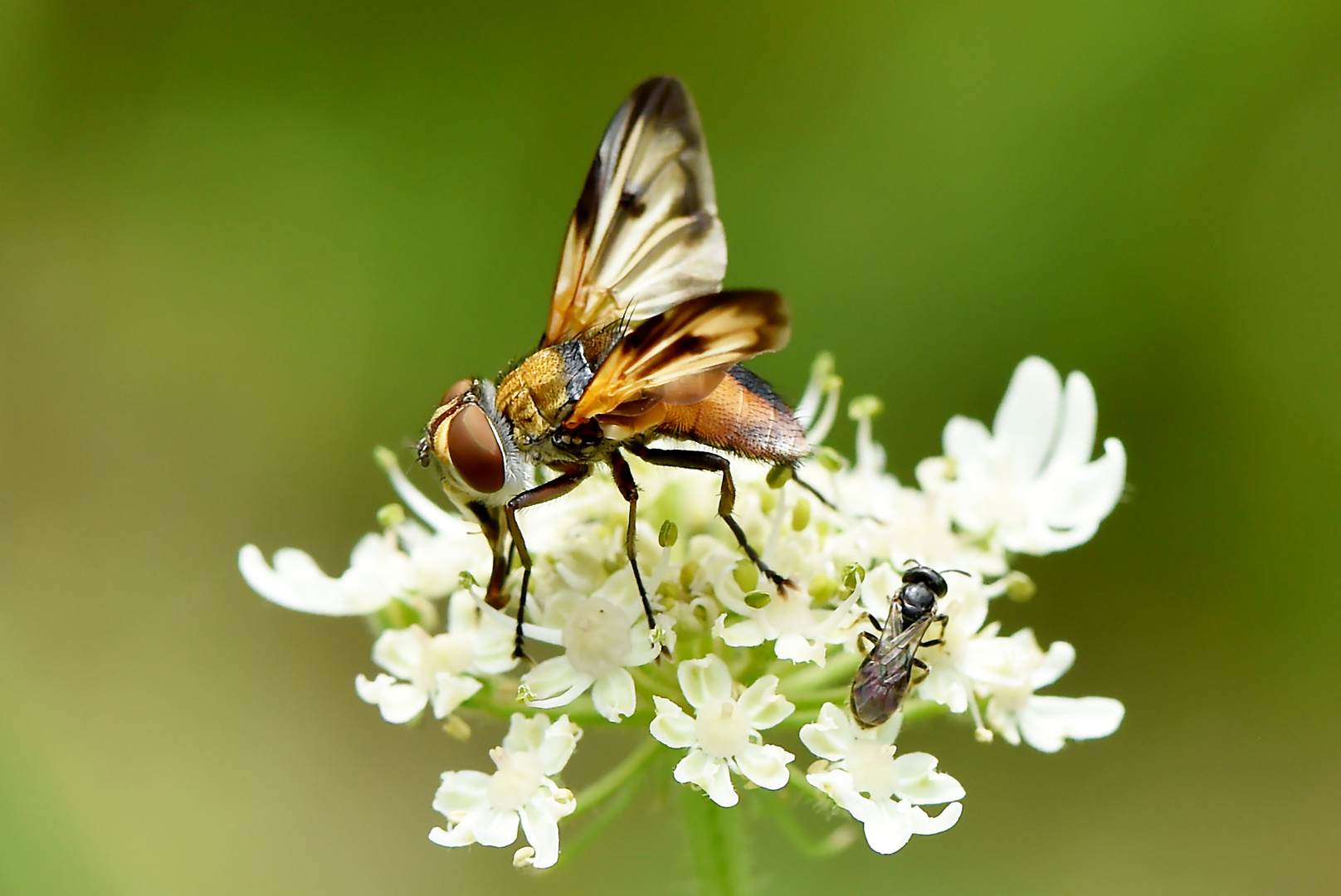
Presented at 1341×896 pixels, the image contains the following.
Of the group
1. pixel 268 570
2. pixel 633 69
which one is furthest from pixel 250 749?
pixel 633 69

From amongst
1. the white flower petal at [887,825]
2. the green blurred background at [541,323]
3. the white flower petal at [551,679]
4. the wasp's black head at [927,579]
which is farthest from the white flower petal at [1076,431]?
the green blurred background at [541,323]

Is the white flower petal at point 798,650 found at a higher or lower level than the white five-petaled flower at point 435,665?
higher

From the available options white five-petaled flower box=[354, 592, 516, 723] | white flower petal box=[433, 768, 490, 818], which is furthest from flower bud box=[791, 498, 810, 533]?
white flower petal box=[433, 768, 490, 818]

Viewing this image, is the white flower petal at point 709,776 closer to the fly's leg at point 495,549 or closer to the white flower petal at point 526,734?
the white flower petal at point 526,734

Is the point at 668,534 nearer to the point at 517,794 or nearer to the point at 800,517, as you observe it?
the point at 800,517

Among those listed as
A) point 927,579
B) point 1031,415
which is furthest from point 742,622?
point 1031,415

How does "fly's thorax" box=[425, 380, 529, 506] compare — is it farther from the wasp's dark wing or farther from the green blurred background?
the green blurred background

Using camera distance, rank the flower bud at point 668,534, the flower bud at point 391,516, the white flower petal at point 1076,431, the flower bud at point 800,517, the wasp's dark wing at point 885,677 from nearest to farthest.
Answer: the wasp's dark wing at point 885,677 < the flower bud at point 668,534 < the flower bud at point 800,517 < the flower bud at point 391,516 < the white flower petal at point 1076,431
